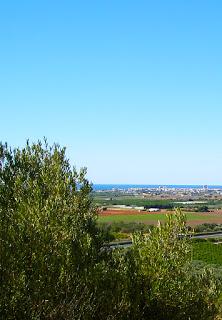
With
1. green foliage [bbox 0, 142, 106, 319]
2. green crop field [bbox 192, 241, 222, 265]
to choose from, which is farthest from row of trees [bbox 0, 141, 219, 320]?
green crop field [bbox 192, 241, 222, 265]

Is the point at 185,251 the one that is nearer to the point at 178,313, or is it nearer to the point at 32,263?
the point at 178,313

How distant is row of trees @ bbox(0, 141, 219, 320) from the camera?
15125mm

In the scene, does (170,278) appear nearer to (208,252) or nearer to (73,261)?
(73,261)

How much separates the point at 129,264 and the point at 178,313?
264cm

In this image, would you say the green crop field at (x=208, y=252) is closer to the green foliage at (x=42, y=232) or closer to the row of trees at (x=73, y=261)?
the row of trees at (x=73, y=261)

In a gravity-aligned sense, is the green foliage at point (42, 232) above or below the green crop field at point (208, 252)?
above

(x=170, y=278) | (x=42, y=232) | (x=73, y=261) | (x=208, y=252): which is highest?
(x=42, y=232)

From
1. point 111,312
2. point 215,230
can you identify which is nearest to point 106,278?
point 111,312

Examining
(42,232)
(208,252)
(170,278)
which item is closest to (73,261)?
(42,232)

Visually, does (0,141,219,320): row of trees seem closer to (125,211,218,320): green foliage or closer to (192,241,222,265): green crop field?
(125,211,218,320): green foliage

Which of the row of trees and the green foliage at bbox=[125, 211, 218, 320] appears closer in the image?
the row of trees

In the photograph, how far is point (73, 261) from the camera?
16375 millimetres

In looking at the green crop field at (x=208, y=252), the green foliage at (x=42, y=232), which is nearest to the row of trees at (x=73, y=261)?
Answer: the green foliage at (x=42, y=232)

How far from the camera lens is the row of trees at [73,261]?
1512 cm
